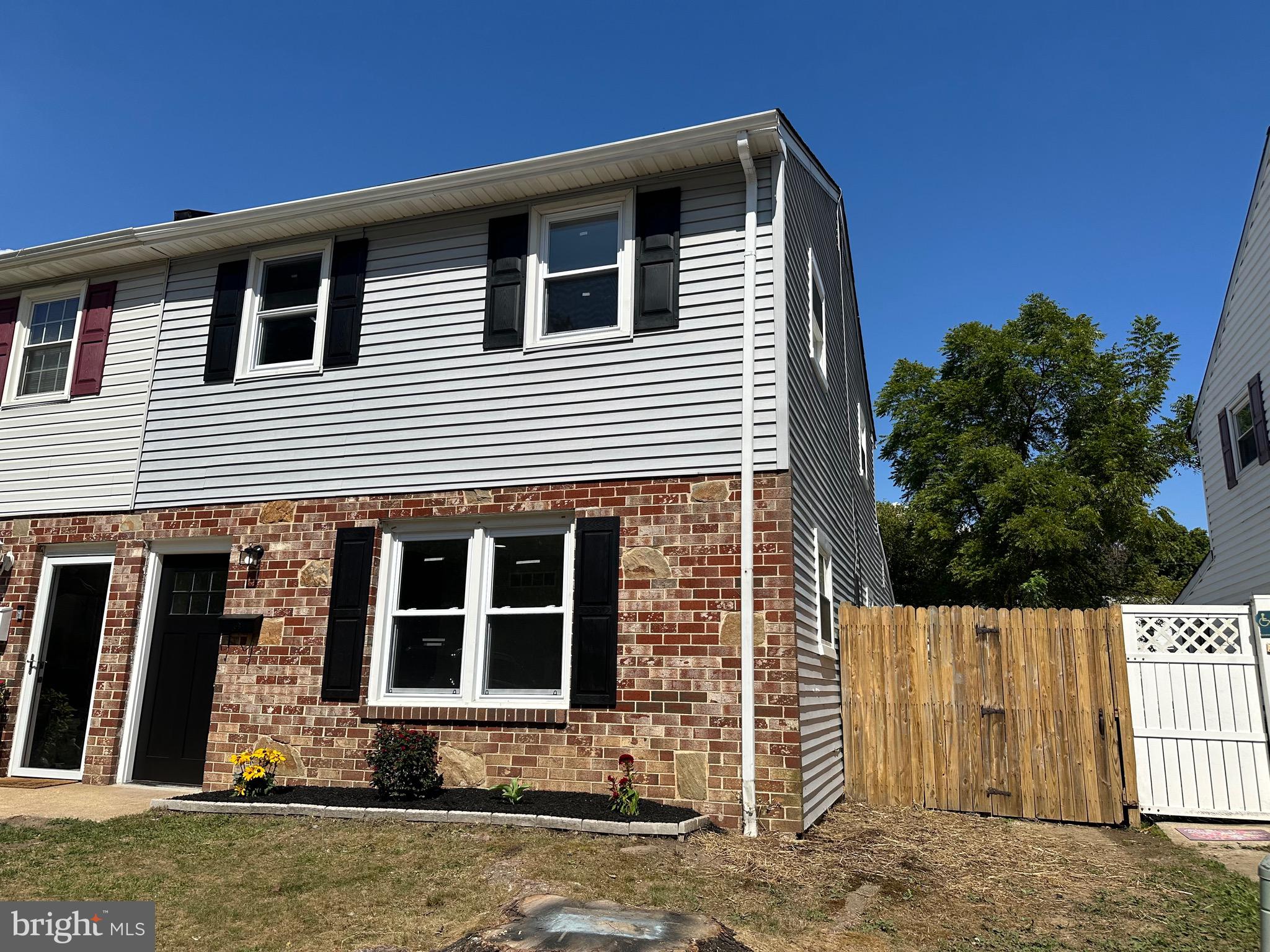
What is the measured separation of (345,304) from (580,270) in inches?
101

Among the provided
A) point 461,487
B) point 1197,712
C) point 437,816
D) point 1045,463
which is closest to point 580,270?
point 461,487

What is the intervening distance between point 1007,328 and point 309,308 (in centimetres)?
2444

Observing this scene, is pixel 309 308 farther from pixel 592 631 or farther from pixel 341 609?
pixel 592 631

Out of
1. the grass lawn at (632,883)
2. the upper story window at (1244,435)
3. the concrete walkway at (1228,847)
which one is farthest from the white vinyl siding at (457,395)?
the upper story window at (1244,435)

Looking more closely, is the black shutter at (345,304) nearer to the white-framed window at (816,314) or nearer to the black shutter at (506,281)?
the black shutter at (506,281)

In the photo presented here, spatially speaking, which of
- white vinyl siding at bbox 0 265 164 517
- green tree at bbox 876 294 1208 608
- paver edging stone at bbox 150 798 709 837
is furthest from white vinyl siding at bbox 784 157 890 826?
green tree at bbox 876 294 1208 608

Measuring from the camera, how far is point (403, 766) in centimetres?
703

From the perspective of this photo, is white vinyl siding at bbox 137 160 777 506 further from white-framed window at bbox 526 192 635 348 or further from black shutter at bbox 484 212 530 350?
white-framed window at bbox 526 192 635 348

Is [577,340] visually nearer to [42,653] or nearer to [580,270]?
[580,270]

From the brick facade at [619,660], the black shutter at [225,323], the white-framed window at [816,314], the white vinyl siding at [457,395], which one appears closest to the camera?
the brick facade at [619,660]

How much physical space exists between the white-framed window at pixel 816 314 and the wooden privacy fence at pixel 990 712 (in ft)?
9.00

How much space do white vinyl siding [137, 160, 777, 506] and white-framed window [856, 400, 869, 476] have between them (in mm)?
6139

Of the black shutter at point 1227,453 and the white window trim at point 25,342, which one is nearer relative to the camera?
the white window trim at point 25,342

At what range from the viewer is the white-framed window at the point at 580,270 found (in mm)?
8016
